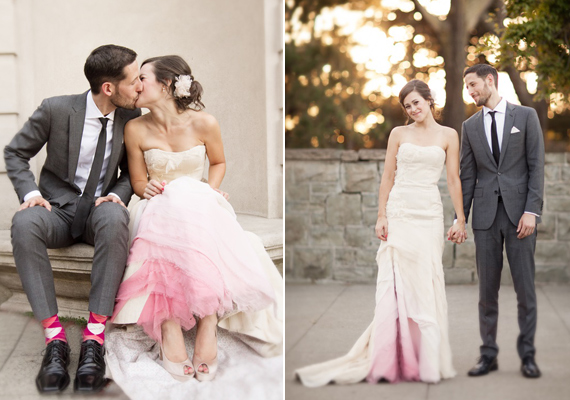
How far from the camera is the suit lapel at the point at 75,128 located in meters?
2.43

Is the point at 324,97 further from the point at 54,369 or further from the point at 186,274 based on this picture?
the point at 54,369

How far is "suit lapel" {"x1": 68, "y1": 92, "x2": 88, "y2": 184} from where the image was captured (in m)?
2.43

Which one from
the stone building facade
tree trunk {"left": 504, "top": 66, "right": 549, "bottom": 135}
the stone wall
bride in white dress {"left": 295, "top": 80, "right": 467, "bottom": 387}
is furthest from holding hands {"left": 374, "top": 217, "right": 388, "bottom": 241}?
tree trunk {"left": 504, "top": 66, "right": 549, "bottom": 135}

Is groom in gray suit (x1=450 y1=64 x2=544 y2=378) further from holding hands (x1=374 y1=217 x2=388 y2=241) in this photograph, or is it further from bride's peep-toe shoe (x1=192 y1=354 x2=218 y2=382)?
bride's peep-toe shoe (x1=192 y1=354 x2=218 y2=382)

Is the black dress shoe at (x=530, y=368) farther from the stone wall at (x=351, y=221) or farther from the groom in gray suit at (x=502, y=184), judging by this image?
the stone wall at (x=351, y=221)

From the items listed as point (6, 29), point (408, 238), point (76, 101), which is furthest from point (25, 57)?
point (408, 238)

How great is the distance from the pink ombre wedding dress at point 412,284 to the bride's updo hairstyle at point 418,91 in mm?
180

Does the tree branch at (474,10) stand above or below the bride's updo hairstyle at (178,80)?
above

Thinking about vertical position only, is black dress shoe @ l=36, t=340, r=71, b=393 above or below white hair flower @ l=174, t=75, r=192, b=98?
below

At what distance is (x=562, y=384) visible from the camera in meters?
2.45

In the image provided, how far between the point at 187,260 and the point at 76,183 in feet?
1.90

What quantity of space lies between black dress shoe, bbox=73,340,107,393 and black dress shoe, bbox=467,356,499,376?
1483 millimetres

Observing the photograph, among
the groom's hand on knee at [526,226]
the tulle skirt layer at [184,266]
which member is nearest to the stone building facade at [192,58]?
the tulle skirt layer at [184,266]

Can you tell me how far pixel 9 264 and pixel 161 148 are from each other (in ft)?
2.58
